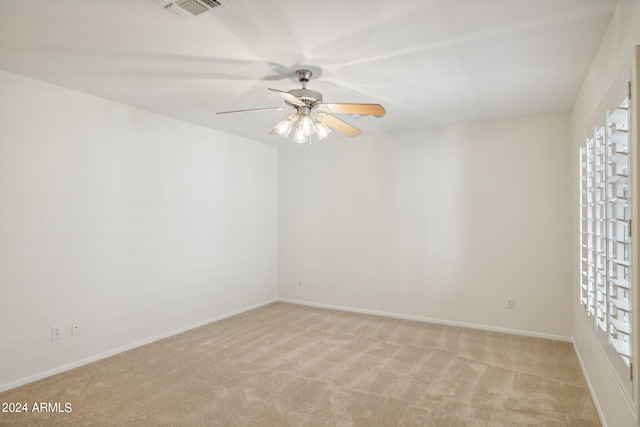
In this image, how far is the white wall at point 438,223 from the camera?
13.3ft

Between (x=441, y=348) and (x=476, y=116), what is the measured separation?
2.59m

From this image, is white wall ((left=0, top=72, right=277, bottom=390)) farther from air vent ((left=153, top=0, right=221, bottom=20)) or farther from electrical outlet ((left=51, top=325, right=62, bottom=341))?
air vent ((left=153, top=0, right=221, bottom=20))

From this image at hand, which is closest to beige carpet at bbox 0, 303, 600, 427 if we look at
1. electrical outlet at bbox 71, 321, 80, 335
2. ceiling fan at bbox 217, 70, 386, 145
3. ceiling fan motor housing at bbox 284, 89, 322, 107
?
electrical outlet at bbox 71, 321, 80, 335

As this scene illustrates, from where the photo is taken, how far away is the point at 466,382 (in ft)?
9.73

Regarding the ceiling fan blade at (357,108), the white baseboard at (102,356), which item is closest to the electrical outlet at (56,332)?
the white baseboard at (102,356)

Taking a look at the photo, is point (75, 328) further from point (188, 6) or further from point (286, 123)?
point (188, 6)

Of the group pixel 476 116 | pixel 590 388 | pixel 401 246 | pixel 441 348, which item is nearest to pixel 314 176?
pixel 401 246

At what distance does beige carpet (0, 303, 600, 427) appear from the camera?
97.2 inches

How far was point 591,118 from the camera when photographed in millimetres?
2670

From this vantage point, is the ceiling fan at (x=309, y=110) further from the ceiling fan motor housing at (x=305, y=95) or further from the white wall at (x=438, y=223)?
the white wall at (x=438, y=223)

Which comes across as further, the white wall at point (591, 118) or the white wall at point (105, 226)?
the white wall at point (105, 226)

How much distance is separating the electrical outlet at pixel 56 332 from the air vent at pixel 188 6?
282 centimetres

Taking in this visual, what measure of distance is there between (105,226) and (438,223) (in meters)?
3.76

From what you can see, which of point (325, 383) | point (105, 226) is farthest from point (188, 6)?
point (325, 383)
